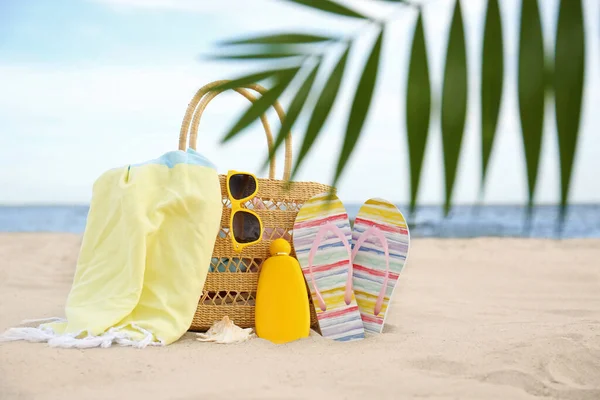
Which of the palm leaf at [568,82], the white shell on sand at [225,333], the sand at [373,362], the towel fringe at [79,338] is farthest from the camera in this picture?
the white shell on sand at [225,333]

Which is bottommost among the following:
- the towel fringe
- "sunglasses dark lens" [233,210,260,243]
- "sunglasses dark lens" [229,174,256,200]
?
the towel fringe

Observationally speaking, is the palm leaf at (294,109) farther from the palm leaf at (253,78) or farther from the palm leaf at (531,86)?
the palm leaf at (531,86)

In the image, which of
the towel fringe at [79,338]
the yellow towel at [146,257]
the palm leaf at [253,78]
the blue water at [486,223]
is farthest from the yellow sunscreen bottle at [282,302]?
the blue water at [486,223]

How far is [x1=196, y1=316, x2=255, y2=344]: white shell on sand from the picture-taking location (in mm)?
1685

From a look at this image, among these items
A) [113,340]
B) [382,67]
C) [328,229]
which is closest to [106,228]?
[113,340]

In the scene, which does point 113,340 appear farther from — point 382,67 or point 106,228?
point 382,67

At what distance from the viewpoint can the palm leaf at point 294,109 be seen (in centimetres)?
39

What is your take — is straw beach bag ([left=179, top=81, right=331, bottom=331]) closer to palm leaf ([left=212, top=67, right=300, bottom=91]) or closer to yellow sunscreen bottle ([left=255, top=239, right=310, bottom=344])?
yellow sunscreen bottle ([left=255, top=239, right=310, bottom=344])

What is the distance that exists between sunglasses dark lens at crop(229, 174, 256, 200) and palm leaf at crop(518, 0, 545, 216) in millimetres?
1482

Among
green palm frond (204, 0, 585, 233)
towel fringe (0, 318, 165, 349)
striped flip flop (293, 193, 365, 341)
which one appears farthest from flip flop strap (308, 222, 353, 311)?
green palm frond (204, 0, 585, 233)

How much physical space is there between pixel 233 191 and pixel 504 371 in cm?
92

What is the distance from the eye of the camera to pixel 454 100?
0.37m

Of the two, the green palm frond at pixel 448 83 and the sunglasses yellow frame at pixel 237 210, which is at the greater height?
the green palm frond at pixel 448 83

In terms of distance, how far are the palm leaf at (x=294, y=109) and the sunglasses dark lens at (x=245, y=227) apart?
1428 mm
